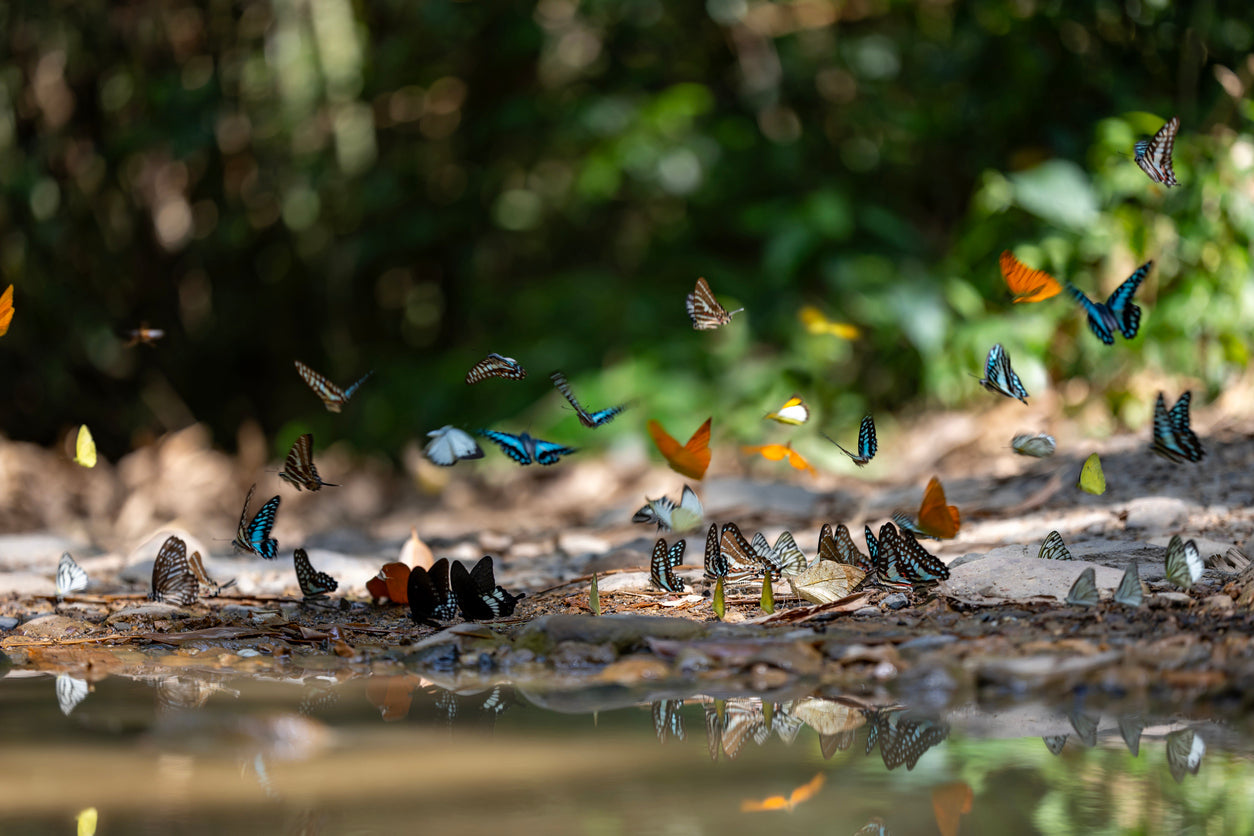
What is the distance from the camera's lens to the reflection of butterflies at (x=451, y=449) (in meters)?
2.88

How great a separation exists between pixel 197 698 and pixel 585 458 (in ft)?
12.1

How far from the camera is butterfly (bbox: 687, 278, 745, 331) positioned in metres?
2.98

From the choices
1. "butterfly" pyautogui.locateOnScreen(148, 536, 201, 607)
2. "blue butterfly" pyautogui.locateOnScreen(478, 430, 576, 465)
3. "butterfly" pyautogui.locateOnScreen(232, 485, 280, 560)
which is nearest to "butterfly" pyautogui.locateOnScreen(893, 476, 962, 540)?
"blue butterfly" pyautogui.locateOnScreen(478, 430, 576, 465)

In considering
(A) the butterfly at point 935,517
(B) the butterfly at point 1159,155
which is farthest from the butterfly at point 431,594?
(B) the butterfly at point 1159,155

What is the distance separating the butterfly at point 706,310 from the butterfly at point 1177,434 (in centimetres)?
100

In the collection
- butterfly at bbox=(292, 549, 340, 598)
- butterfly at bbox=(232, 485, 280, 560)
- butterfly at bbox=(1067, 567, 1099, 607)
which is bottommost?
butterfly at bbox=(1067, 567, 1099, 607)

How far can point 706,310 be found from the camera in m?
3.06

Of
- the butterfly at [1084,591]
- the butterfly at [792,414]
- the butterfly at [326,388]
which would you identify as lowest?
the butterfly at [1084,591]

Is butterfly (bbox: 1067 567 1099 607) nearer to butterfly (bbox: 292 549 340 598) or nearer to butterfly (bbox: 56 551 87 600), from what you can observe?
butterfly (bbox: 292 549 340 598)

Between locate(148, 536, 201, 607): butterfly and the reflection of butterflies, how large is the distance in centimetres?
63

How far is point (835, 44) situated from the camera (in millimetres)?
7598

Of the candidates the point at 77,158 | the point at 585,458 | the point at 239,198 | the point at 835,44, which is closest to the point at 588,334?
the point at 585,458

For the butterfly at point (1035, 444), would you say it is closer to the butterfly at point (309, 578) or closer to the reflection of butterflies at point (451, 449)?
the reflection of butterflies at point (451, 449)

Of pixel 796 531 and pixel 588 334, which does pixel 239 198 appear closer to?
pixel 588 334
